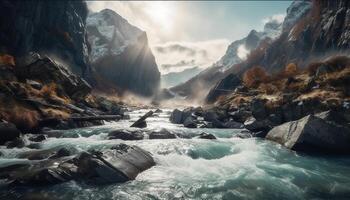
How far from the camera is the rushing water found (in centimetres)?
1970

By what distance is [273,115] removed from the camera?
5369 cm

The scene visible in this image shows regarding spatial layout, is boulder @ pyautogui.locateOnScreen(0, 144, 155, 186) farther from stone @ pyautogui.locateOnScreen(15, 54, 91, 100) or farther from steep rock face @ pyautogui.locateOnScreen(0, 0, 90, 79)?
steep rock face @ pyautogui.locateOnScreen(0, 0, 90, 79)

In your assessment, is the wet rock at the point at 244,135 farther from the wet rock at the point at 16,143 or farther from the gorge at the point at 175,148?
the wet rock at the point at 16,143

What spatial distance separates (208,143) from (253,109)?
22.5 metres

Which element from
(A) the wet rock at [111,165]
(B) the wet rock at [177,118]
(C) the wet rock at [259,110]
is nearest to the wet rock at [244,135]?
(C) the wet rock at [259,110]

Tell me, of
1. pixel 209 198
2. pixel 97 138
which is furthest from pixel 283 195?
pixel 97 138

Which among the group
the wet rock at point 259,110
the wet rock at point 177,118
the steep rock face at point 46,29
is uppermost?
the steep rock face at point 46,29

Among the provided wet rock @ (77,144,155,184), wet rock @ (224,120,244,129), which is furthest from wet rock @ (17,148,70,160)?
wet rock @ (224,120,244,129)

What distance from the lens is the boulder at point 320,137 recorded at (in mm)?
33438

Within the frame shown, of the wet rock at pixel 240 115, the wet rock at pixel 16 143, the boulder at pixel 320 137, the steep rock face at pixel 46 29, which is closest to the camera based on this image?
the boulder at pixel 320 137

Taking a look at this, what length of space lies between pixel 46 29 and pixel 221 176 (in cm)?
12406

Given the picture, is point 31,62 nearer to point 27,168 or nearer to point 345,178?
point 27,168

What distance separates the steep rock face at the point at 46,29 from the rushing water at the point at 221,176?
80.6 m

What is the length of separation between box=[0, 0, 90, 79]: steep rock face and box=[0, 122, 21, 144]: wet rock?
71.3m
